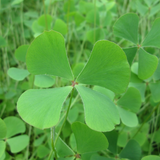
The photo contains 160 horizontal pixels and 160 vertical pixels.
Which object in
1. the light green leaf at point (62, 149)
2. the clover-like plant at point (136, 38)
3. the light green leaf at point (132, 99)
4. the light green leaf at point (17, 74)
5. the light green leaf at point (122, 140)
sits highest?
the clover-like plant at point (136, 38)

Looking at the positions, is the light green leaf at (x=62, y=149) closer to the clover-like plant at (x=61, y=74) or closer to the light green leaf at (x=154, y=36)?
the clover-like plant at (x=61, y=74)

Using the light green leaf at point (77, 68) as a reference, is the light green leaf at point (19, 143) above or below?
below

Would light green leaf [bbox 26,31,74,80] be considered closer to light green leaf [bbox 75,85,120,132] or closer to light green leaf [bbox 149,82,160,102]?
light green leaf [bbox 75,85,120,132]

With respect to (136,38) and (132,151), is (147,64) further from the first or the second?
(132,151)

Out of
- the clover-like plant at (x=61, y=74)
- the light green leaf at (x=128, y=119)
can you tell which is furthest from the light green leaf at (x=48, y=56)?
the light green leaf at (x=128, y=119)

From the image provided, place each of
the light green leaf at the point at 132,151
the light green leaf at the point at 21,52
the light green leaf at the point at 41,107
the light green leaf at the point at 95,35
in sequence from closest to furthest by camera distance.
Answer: the light green leaf at the point at 41,107 → the light green leaf at the point at 132,151 → the light green leaf at the point at 21,52 → the light green leaf at the point at 95,35

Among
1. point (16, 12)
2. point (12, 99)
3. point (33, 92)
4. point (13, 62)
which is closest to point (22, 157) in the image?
point (12, 99)

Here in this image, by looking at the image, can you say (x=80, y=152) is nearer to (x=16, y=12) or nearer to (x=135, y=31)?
(x=135, y=31)
